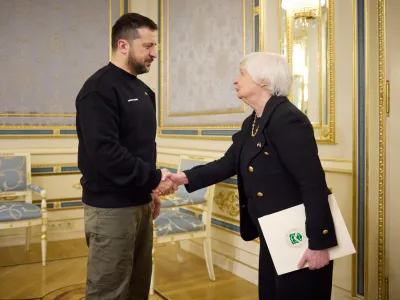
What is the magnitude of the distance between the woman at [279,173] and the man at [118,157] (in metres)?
0.41

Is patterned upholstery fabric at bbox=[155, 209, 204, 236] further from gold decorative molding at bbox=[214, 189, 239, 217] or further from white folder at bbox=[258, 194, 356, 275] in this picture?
white folder at bbox=[258, 194, 356, 275]

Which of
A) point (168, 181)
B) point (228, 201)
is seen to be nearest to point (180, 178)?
point (168, 181)

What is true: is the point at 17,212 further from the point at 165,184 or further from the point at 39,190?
the point at 165,184

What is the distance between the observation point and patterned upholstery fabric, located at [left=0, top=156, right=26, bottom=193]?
4.11 metres

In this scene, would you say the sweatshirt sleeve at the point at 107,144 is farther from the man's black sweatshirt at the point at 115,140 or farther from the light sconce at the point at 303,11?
the light sconce at the point at 303,11

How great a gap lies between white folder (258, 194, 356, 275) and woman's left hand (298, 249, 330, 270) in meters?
0.02

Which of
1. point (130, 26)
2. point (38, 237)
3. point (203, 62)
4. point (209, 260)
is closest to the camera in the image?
point (130, 26)

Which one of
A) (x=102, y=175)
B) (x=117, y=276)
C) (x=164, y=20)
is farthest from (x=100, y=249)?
(x=164, y=20)

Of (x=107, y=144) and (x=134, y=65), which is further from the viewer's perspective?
(x=134, y=65)

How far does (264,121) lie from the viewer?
173 cm

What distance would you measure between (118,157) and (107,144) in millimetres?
64

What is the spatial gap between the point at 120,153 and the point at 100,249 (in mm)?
412

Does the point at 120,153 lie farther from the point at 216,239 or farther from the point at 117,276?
the point at 216,239

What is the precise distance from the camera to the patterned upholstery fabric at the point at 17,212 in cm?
360
